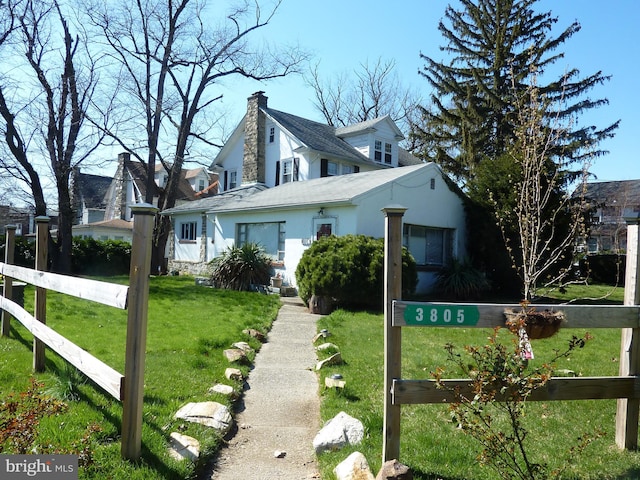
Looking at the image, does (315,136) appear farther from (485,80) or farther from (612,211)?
(612,211)

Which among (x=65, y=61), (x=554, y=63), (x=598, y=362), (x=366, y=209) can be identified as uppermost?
(x=554, y=63)

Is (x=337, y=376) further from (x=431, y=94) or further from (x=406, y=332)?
(x=431, y=94)

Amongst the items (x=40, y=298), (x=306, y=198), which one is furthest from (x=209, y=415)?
(x=306, y=198)

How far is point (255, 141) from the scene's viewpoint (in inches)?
998

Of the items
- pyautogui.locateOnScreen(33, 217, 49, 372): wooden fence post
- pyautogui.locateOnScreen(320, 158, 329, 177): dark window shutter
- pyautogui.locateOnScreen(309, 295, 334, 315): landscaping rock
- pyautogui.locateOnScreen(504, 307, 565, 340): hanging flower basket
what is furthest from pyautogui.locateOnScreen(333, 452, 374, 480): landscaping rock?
pyautogui.locateOnScreen(320, 158, 329, 177): dark window shutter

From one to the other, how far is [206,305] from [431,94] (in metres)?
19.8

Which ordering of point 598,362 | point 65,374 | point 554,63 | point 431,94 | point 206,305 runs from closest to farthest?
point 65,374, point 598,362, point 206,305, point 554,63, point 431,94

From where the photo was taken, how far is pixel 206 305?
11500 mm

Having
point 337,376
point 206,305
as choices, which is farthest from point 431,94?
point 337,376

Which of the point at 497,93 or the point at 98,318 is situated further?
the point at 497,93

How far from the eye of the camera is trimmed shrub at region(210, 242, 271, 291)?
15914 millimetres

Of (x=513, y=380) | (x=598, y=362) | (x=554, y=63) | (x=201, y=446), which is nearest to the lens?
(x=513, y=380)

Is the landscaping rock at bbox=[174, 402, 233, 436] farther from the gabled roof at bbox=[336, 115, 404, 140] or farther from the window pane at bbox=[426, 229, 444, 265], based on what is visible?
the gabled roof at bbox=[336, 115, 404, 140]

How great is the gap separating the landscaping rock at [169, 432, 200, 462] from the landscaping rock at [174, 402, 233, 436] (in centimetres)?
35
